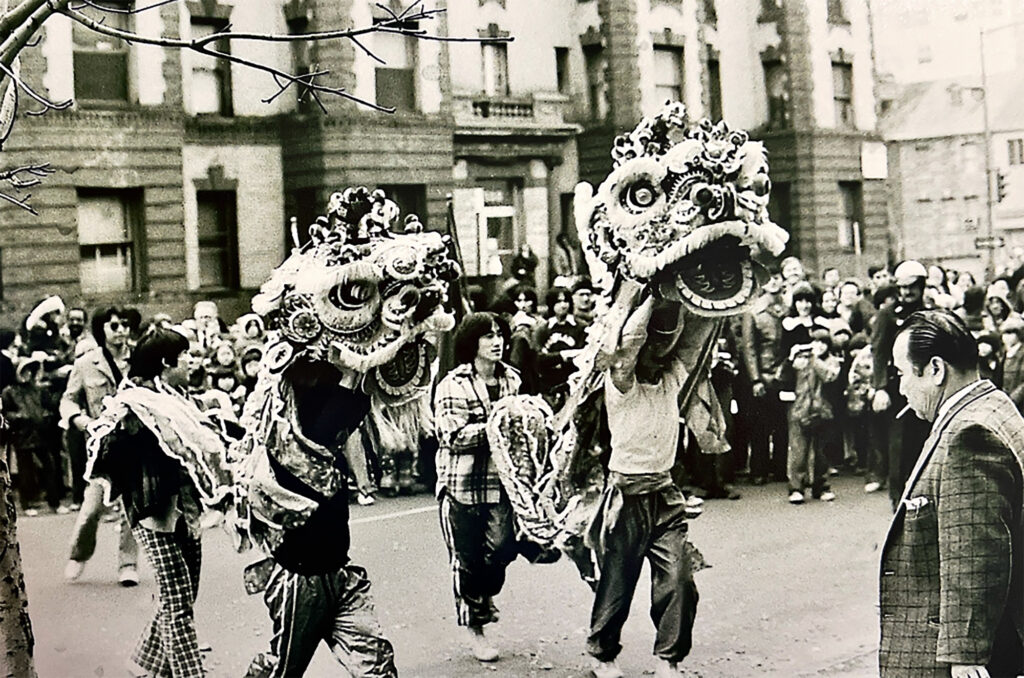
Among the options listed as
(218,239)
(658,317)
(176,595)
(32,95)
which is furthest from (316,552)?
(32,95)

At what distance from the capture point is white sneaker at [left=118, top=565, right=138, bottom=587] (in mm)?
6773

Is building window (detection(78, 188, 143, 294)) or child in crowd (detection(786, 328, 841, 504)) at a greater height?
building window (detection(78, 188, 143, 294))

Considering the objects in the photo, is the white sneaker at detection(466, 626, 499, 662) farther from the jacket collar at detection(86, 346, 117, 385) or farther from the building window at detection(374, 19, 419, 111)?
the building window at detection(374, 19, 419, 111)

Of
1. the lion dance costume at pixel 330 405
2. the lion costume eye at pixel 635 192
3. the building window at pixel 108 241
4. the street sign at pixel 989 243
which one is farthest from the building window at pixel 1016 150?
the building window at pixel 108 241

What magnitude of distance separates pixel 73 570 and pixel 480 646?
6.13 ft

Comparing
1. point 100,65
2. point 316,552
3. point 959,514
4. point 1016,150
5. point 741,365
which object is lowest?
point 316,552

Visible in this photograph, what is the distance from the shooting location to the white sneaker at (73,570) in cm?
684

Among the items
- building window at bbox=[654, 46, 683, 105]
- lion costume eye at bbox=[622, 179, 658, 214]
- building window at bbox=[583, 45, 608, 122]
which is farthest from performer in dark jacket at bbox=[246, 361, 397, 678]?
building window at bbox=[654, 46, 683, 105]

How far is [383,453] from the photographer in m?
6.49

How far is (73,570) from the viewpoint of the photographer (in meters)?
6.86

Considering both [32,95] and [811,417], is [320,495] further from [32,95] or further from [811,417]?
[811,417]

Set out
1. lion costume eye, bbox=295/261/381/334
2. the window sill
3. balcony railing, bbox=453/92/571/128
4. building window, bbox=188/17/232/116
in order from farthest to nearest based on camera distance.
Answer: balcony railing, bbox=453/92/571/128 < building window, bbox=188/17/232/116 < the window sill < lion costume eye, bbox=295/261/381/334

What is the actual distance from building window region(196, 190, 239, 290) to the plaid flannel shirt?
1.07 metres

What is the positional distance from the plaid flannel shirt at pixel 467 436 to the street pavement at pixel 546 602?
0.24m
